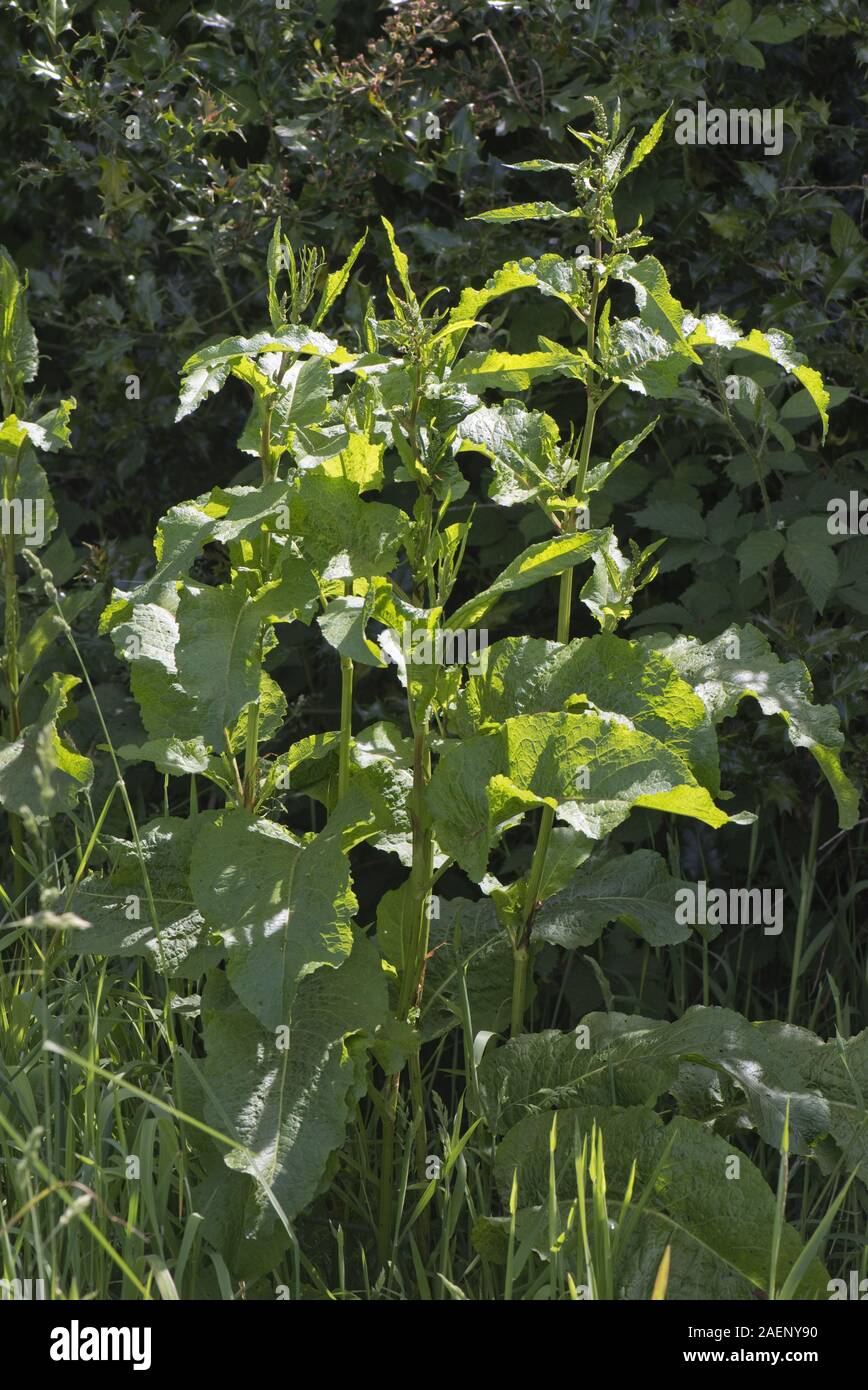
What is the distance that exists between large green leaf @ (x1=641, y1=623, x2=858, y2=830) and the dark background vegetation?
0.55 m

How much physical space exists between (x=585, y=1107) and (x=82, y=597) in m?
1.43

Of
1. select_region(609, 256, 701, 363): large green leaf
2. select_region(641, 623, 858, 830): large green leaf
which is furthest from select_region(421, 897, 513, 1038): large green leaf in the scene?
select_region(609, 256, 701, 363): large green leaf

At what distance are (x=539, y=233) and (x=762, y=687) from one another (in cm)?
128

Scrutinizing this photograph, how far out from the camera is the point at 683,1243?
1985mm

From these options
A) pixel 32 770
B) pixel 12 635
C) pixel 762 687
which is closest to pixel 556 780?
pixel 762 687

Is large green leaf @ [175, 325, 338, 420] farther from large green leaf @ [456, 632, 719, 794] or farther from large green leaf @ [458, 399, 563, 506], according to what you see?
large green leaf @ [456, 632, 719, 794]

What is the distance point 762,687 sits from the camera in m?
2.14

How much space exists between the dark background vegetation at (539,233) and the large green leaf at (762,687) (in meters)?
0.55

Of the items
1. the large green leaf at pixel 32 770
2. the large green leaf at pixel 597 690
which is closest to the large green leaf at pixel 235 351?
the large green leaf at pixel 597 690

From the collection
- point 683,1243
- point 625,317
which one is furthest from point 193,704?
point 625,317

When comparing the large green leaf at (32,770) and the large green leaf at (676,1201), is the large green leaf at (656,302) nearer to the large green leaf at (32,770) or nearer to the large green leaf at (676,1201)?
the large green leaf at (676,1201)

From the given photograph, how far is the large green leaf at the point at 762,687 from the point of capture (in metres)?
2.10

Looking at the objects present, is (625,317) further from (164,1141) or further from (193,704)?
(164,1141)

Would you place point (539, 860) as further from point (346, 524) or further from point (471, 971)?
point (346, 524)
